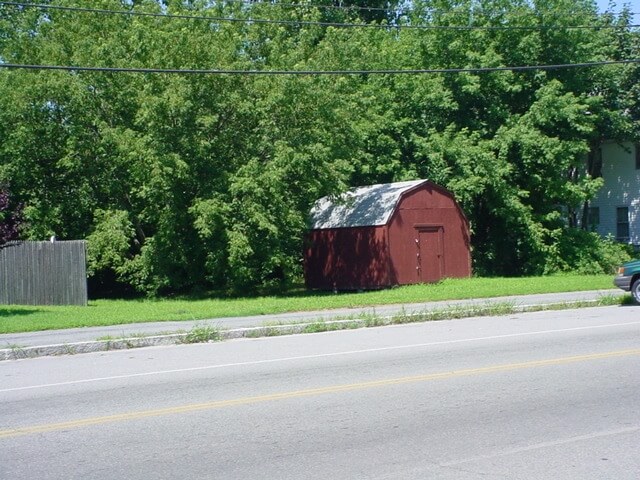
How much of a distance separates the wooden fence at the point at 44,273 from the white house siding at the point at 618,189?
1019 inches

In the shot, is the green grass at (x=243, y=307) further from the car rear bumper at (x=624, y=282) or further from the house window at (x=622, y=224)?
the house window at (x=622, y=224)

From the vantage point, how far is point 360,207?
3142 centimetres

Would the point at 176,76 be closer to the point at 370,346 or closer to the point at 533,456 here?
the point at 370,346

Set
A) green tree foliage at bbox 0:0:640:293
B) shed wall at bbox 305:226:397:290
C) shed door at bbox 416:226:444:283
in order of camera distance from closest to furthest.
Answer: green tree foliage at bbox 0:0:640:293 < shed wall at bbox 305:226:397:290 < shed door at bbox 416:226:444:283

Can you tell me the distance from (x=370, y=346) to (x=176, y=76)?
1654 cm

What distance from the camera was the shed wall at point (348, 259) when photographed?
29.7 metres

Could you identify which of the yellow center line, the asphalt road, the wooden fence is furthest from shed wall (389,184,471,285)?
the yellow center line

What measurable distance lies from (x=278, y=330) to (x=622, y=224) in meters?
29.8

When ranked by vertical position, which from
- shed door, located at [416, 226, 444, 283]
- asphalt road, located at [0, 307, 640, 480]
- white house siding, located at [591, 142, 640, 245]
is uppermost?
white house siding, located at [591, 142, 640, 245]

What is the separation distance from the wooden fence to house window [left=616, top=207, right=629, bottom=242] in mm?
27120

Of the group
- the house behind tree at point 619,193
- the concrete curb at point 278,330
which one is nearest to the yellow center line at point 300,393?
the concrete curb at point 278,330

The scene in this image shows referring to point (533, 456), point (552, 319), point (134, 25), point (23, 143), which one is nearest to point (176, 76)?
point (134, 25)

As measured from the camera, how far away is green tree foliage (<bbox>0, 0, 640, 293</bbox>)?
28.2 m

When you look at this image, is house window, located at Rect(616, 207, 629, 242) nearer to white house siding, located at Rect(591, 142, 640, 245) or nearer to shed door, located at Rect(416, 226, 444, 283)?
white house siding, located at Rect(591, 142, 640, 245)
